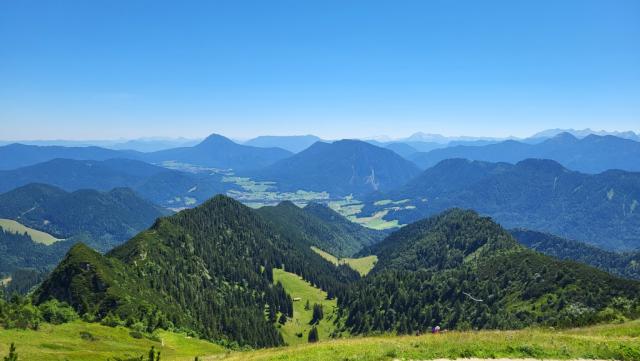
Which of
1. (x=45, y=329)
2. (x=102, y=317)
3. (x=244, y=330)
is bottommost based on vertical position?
(x=244, y=330)

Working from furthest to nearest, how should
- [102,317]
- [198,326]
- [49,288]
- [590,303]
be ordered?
1. [590,303]
2. [198,326]
3. [49,288]
4. [102,317]

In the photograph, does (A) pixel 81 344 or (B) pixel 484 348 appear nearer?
(B) pixel 484 348

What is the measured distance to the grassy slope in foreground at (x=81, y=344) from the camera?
196 ft

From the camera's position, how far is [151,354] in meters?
38.1

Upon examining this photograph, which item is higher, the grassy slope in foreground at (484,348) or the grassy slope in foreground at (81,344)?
the grassy slope in foreground at (484,348)

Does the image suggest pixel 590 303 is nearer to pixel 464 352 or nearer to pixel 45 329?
pixel 464 352

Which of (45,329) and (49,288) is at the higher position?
(45,329)

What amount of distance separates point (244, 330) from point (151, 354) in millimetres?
160235

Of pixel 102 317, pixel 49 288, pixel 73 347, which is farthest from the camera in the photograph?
pixel 49 288

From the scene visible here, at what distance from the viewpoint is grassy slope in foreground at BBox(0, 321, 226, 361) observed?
2350 inches

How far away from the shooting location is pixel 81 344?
73812mm

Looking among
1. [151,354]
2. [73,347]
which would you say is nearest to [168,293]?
[73,347]

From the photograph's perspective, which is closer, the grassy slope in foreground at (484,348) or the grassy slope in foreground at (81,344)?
the grassy slope in foreground at (484,348)

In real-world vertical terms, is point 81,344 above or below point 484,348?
below
